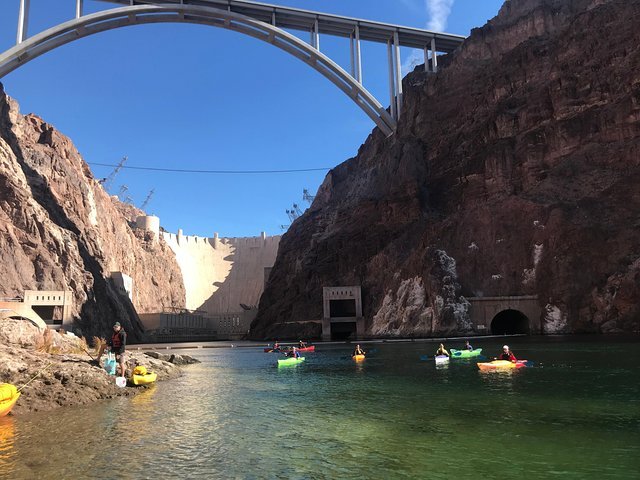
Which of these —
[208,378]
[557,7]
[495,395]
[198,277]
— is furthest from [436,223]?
[198,277]

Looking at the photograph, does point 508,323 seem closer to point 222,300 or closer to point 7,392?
point 7,392

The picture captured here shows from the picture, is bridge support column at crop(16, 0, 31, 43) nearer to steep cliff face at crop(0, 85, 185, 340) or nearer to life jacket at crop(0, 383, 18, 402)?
steep cliff face at crop(0, 85, 185, 340)

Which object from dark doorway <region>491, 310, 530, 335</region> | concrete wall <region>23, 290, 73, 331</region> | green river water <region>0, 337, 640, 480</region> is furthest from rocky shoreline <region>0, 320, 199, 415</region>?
concrete wall <region>23, 290, 73, 331</region>

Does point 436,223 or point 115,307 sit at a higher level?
point 436,223

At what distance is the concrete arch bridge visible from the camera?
7925cm

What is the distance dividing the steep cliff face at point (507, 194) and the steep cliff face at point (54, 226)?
102 ft

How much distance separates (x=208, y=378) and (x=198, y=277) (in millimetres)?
170888

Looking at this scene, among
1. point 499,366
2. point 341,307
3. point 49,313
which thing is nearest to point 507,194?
point 341,307

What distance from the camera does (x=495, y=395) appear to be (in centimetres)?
1973

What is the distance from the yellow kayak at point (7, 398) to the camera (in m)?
15.7

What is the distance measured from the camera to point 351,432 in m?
14.0

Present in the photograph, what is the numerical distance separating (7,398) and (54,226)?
271ft

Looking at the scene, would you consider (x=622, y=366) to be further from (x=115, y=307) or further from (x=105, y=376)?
(x=115, y=307)

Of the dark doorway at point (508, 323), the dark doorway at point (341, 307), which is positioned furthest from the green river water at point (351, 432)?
the dark doorway at point (341, 307)
